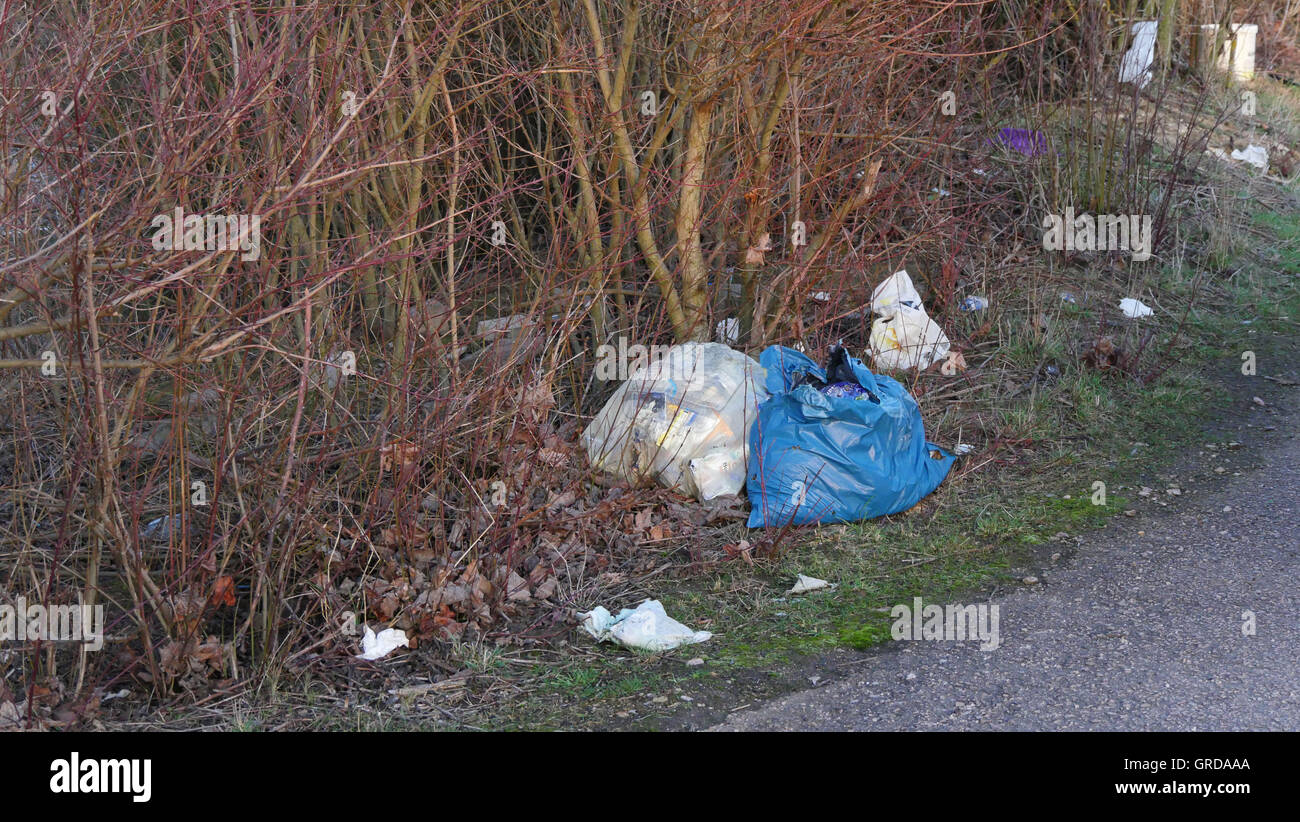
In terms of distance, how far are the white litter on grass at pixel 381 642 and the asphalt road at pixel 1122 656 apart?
3.73 ft

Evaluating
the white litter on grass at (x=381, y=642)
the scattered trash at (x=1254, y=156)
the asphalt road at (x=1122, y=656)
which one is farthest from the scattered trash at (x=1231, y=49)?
the white litter on grass at (x=381, y=642)

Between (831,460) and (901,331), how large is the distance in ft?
4.89

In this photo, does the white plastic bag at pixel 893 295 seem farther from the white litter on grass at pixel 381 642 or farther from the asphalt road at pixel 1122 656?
the white litter on grass at pixel 381 642

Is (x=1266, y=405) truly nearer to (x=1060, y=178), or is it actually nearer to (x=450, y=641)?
(x=1060, y=178)

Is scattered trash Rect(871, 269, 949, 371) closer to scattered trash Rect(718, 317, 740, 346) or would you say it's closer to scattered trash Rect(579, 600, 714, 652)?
scattered trash Rect(718, 317, 740, 346)

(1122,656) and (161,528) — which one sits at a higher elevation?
(161,528)

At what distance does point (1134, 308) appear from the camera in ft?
22.6

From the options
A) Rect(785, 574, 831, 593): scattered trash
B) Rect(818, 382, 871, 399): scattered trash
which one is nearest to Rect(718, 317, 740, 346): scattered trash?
Rect(818, 382, 871, 399): scattered trash

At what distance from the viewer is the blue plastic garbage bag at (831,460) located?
4.64 meters

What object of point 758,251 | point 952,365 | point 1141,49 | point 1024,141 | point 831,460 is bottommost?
point 831,460

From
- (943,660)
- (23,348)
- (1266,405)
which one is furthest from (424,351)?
(1266,405)

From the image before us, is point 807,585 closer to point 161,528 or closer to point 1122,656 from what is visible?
point 1122,656

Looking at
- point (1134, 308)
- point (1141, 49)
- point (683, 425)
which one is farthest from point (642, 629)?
point (1141, 49)

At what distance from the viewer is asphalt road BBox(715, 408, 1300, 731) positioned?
3311mm
